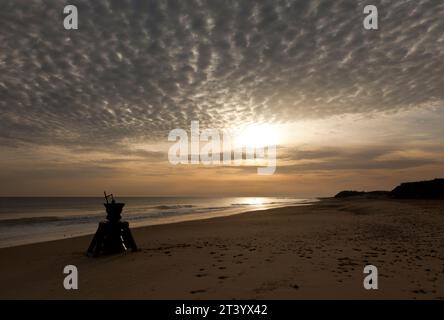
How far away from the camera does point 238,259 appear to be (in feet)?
35.5

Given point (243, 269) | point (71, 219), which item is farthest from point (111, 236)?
point (71, 219)

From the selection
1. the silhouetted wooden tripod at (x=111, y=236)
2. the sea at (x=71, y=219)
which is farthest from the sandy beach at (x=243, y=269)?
the sea at (x=71, y=219)

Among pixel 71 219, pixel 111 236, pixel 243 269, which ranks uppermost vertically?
pixel 111 236

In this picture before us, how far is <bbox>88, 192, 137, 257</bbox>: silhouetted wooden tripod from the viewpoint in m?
12.5

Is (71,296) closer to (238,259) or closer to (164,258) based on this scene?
(164,258)

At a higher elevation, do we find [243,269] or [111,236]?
[111,236]

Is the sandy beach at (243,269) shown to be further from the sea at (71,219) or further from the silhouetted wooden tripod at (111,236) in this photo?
the sea at (71,219)

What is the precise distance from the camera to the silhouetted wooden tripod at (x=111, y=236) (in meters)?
12.5

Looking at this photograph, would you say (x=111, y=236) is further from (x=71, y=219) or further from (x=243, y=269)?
(x=71, y=219)

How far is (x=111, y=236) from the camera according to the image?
41.3ft

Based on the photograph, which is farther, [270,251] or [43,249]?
[43,249]
